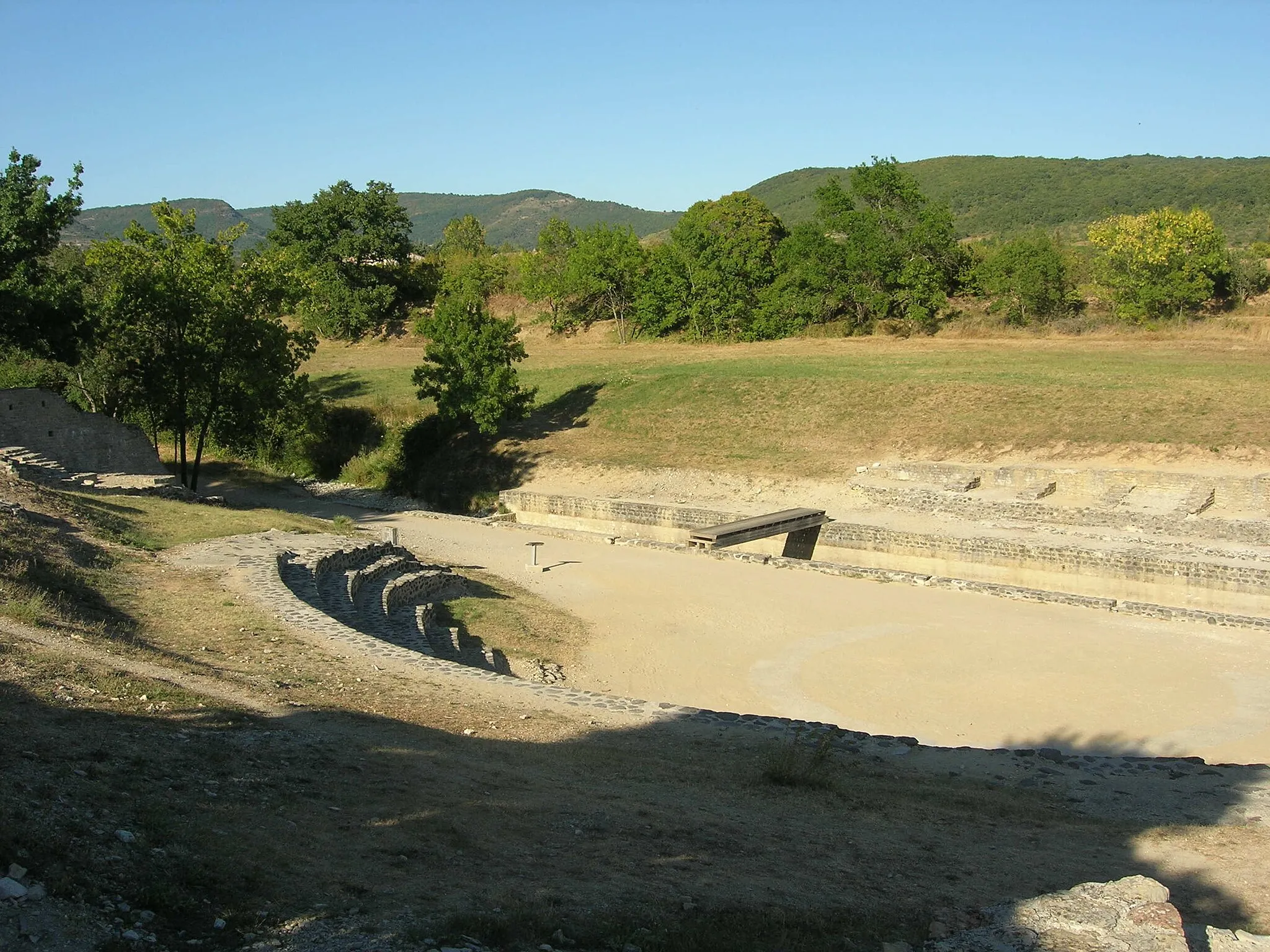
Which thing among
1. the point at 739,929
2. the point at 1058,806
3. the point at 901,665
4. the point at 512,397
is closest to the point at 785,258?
the point at 512,397

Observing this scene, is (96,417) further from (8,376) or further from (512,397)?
(512,397)

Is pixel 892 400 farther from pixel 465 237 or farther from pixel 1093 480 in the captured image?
pixel 465 237

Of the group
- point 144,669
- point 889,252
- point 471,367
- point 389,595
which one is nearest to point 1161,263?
point 889,252

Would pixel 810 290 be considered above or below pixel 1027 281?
below

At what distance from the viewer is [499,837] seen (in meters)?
6.93

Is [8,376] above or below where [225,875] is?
above

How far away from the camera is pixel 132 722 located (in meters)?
7.97

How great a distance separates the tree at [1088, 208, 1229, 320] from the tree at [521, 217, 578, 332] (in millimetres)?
22734

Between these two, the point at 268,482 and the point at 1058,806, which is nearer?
the point at 1058,806

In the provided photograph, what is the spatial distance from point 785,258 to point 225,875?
43967mm

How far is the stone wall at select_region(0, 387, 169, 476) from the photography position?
23.5m

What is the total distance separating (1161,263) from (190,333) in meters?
34.0

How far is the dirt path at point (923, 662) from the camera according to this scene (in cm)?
1318

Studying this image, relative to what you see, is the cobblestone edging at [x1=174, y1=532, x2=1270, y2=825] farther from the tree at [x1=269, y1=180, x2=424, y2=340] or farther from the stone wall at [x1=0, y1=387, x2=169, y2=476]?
the tree at [x1=269, y1=180, x2=424, y2=340]
